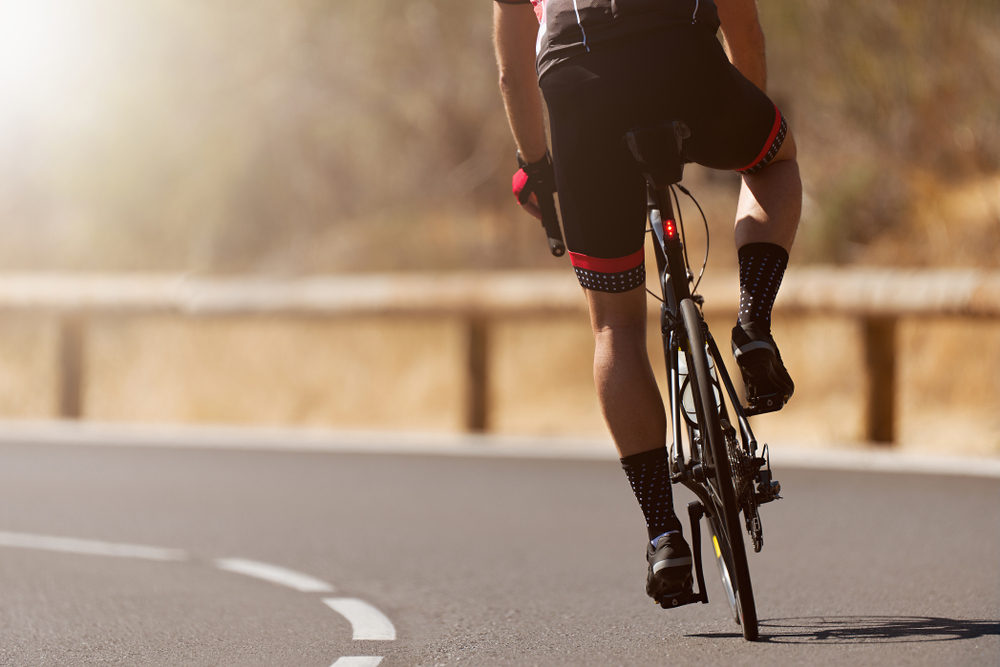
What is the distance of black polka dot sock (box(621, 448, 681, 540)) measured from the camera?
3799mm

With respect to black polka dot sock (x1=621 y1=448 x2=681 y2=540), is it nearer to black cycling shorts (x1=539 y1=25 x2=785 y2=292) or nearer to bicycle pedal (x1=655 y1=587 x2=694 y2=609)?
bicycle pedal (x1=655 y1=587 x2=694 y2=609)

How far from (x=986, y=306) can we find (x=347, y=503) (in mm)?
3590

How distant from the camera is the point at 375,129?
16.6 m

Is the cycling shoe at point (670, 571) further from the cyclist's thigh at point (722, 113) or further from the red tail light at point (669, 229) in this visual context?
the cyclist's thigh at point (722, 113)

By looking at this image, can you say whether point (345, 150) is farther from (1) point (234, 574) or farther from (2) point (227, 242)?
(1) point (234, 574)

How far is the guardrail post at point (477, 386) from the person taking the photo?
388 inches

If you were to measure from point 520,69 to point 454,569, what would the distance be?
6.92ft

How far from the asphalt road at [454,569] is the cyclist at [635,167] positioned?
66cm

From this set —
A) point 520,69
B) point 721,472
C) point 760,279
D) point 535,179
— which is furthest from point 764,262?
point 520,69

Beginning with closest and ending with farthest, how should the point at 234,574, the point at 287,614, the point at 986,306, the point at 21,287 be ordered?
the point at 287,614
the point at 234,574
the point at 986,306
the point at 21,287

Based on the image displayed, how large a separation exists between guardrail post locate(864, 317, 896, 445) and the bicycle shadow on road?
4377 mm

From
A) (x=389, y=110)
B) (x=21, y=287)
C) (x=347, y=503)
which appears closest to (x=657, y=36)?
(x=347, y=503)

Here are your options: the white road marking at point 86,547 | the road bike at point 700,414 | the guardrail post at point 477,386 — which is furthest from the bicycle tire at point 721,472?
the guardrail post at point 477,386

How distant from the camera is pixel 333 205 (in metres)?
17.2
